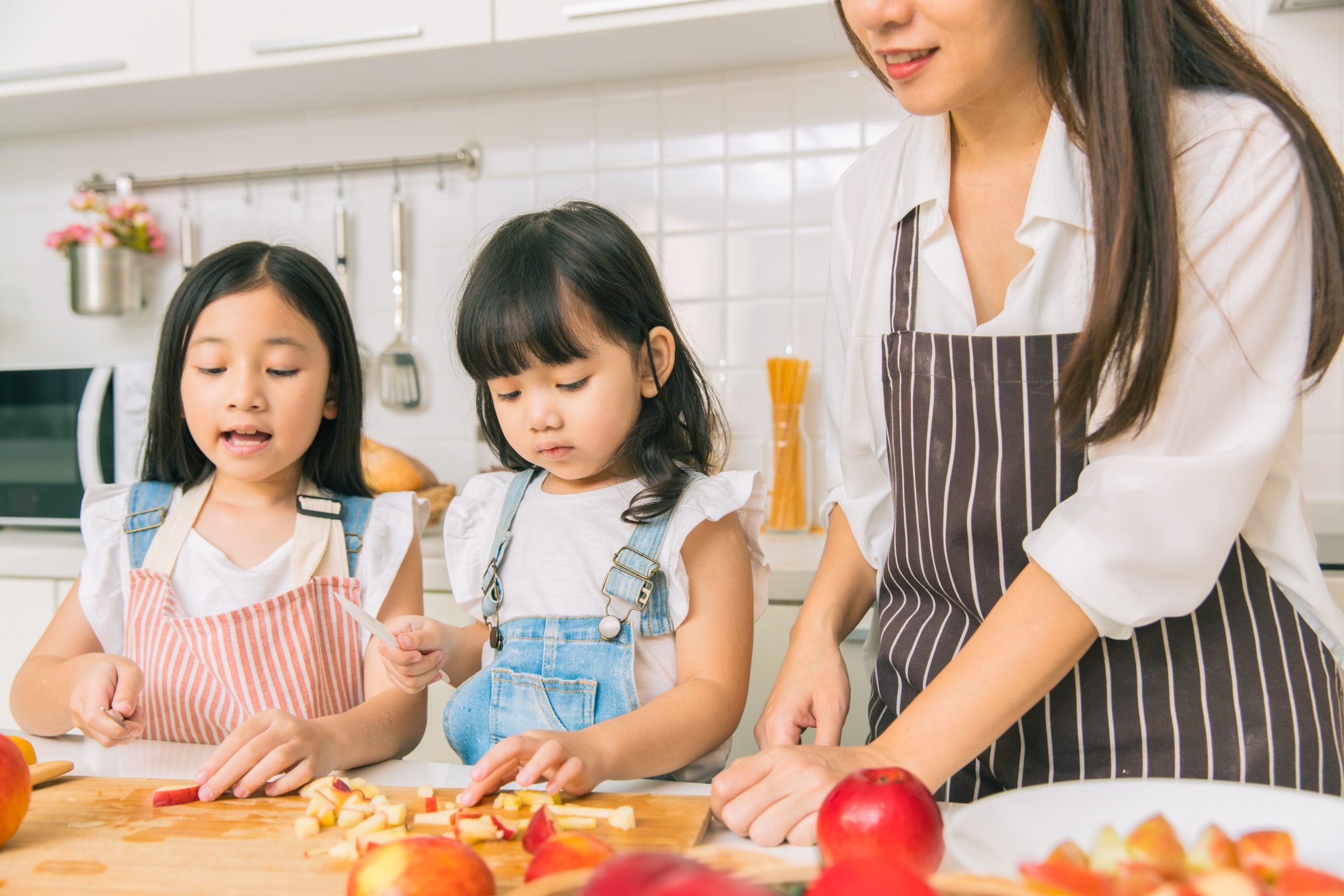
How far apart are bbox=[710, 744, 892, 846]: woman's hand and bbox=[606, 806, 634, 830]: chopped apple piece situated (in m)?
0.05

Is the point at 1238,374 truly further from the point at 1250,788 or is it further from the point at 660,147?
the point at 660,147

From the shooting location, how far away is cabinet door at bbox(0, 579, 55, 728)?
167 cm

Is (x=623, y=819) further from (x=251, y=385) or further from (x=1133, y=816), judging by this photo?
(x=251, y=385)

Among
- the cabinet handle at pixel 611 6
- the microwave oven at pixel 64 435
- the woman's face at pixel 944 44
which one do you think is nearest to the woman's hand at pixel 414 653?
the woman's face at pixel 944 44

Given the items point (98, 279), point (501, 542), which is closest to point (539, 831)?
point (501, 542)

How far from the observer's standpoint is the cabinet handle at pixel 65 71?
6.25ft

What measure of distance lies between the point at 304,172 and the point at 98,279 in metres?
0.50

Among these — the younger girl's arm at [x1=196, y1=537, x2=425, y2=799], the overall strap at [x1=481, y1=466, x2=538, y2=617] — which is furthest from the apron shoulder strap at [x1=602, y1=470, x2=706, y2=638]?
the younger girl's arm at [x1=196, y1=537, x2=425, y2=799]

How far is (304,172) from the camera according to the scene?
2172mm

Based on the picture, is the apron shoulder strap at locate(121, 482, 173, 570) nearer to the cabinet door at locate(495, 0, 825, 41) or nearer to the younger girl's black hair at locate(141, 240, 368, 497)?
the younger girl's black hair at locate(141, 240, 368, 497)

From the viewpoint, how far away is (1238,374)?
2.07ft

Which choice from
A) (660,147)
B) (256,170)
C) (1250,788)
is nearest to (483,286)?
(1250,788)

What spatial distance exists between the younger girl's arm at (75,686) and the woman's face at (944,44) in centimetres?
75

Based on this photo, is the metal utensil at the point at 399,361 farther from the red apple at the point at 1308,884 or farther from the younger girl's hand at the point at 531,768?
the red apple at the point at 1308,884
